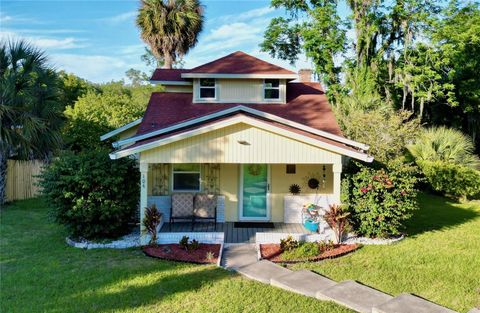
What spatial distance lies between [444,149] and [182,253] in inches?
612

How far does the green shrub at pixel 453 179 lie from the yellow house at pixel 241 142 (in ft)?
23.8

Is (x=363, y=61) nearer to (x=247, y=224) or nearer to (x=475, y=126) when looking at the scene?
(x=475, y=126)

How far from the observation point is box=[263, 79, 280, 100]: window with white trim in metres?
14.7

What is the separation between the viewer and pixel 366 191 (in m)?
10.3

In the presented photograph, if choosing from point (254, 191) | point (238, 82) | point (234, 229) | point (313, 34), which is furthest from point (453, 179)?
point (313, 34)

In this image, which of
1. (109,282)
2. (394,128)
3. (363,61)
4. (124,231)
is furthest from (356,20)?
(109,282)

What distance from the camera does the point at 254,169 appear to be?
12.7 metres

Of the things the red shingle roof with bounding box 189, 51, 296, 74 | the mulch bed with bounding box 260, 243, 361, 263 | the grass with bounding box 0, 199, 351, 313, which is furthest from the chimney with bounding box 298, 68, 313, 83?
the grass with bounding box 0, 199, 351, 313

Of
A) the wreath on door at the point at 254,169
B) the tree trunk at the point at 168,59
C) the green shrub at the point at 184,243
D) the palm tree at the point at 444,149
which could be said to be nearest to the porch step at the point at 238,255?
the green shrub at the point at 184,243

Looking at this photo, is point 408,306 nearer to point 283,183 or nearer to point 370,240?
point 370,240

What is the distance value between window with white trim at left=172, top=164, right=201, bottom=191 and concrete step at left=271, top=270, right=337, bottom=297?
561cm

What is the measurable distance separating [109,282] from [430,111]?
90.8ft

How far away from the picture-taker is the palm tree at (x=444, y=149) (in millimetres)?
18594

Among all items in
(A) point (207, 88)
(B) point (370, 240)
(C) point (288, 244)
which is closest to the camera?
(C) point (288, 244)
